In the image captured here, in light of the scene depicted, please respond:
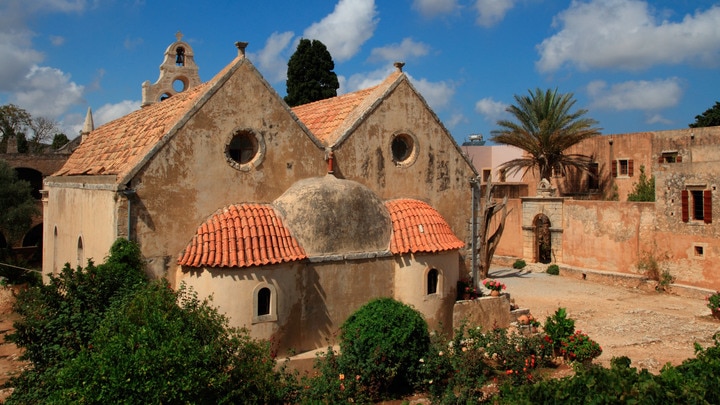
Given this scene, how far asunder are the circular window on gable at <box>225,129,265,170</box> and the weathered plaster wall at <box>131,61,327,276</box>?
0.12 meters

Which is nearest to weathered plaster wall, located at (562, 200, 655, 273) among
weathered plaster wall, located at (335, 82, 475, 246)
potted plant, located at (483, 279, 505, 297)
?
potted plant, located at (483, 279, 505, 297)

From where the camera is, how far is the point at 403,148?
16328 millimetres

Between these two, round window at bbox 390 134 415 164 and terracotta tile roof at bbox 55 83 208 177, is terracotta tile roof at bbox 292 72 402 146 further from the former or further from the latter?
terracotta tile roof at bbox 55 83 208 177

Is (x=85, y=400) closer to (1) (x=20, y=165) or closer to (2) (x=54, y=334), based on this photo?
(2) (x=54, y=334)

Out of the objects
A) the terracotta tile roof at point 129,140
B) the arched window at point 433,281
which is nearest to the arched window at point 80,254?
the terracotta tile roof at point 129,140

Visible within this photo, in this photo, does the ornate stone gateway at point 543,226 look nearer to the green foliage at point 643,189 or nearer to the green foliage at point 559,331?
the green foliage at point 643,189

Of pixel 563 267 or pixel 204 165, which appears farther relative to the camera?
pixel 563 267

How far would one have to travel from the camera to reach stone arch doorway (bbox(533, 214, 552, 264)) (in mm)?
31250

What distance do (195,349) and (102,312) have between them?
132 inches

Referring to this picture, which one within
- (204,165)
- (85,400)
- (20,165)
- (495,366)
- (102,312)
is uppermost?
(20,165)

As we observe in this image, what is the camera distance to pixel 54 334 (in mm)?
10531

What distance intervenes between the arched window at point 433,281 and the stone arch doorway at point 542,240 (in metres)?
17.6

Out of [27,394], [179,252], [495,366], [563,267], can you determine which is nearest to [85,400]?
[27,394]

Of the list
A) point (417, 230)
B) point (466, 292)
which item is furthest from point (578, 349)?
point (417, 230)
